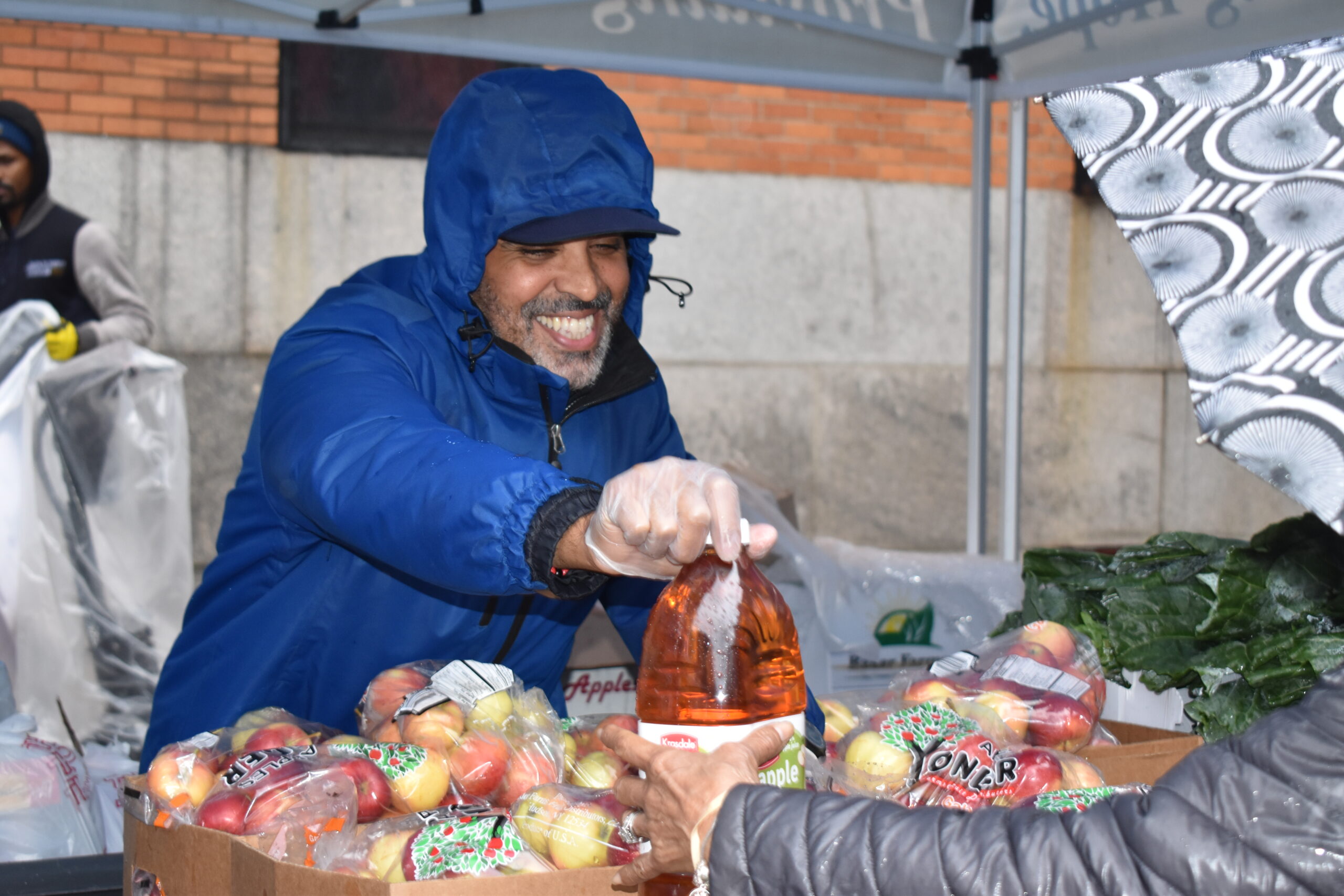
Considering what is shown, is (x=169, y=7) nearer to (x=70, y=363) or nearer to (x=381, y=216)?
(x=70, y=363)

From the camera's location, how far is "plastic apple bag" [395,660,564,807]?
1.70 meters

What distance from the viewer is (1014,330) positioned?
424cm

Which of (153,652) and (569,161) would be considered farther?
(153,652)

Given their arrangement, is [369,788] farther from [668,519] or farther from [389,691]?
[668,519]

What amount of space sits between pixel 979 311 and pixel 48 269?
3.81m

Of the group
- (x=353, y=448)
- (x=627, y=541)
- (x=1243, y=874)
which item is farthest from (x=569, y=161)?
(x=1243, y=874)

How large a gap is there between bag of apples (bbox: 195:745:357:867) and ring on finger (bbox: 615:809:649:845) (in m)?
0.33

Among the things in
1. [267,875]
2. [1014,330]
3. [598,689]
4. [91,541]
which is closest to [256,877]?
[267,875]

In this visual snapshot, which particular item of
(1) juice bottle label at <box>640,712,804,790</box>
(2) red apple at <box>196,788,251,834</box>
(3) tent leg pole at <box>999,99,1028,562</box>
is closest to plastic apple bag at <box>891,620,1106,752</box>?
(1) juice bottle label at <box>640,712,804,790</box>

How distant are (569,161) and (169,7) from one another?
1874 mm

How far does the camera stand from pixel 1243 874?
1.10 m

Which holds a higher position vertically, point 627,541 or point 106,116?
point 106,116

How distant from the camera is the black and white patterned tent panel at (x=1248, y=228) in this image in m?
1.05

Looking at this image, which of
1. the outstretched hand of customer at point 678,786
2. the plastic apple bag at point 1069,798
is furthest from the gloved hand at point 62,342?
the plastic apple bag at point 1069,798
